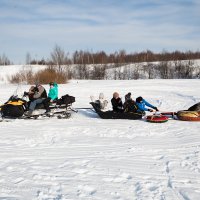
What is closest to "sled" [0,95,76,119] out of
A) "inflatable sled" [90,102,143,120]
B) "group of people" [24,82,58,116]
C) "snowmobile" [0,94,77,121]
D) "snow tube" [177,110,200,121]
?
"snowmobile" [0,94,77,121]

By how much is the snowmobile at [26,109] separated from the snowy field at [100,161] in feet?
2.26

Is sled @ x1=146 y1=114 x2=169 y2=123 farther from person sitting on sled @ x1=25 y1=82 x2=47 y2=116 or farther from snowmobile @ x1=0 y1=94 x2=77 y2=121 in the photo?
person sitting on sled @ x1=25 y1=82 x2=47 y2=116

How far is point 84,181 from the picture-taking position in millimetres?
4941

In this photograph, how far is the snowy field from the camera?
453cm

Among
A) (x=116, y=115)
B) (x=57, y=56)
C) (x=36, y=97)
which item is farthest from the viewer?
(x=57, y=56)

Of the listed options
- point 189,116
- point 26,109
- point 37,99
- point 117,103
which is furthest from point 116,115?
point 26,109

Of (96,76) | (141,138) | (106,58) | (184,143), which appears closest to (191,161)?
(184,143)

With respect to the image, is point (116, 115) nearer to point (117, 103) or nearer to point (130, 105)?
point (117, 103)

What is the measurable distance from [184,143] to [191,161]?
1494mm

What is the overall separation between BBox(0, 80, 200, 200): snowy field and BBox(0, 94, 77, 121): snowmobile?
0.69 m

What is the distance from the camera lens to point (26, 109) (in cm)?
1105

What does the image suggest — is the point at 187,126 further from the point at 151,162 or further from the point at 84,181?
the point at 84,181

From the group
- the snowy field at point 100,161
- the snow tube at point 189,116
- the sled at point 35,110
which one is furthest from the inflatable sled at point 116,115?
the snow tube at point 189,116

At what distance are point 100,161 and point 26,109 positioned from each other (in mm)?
5730
